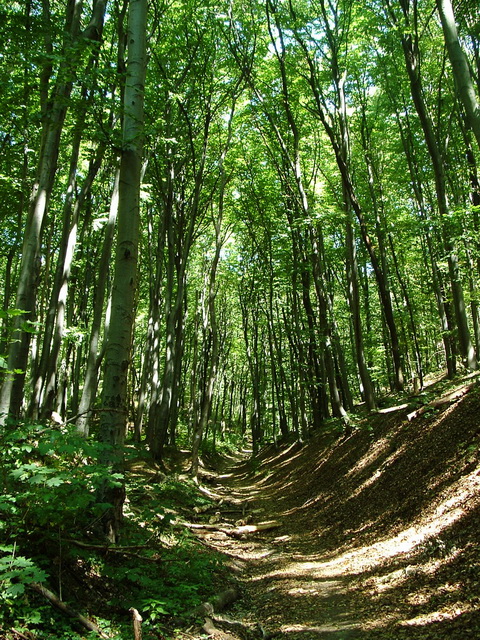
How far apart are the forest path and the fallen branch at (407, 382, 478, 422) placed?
330 cm

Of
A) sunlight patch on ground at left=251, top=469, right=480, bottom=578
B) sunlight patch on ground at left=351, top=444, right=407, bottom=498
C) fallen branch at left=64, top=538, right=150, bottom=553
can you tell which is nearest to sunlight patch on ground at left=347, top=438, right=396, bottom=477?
sunlight patch on ground at left=351, top=444, right=407, bottom=498

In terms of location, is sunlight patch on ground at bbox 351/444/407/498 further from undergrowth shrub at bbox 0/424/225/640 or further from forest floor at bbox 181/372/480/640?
undergrowth shrub at bbox 0/424/225/640

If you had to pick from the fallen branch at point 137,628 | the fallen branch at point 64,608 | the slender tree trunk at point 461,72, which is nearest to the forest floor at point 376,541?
the fallen branch at point 137,628

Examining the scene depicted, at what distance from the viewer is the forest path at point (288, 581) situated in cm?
459

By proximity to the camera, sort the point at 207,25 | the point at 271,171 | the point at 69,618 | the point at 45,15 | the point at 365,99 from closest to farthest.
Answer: the point at 69,618
the point at 45,15
the point at 207,25
the point at 365,99
the point at 271,171

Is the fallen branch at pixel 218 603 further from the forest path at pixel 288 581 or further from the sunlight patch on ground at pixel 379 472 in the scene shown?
the sunlight patch on ground at pixel 379 472

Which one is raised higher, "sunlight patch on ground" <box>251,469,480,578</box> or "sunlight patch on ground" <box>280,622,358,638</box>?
"sunlight patch on ground" <box>251,469,480,578</box>

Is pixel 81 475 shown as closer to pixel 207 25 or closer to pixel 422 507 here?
pixel 422 507

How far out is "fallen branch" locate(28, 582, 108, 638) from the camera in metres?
3.21

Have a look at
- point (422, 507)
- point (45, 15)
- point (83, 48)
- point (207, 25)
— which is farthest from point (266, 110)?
point (422, 507)

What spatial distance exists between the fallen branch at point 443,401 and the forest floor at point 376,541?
0.06 metres

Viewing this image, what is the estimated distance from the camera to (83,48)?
4.84 m

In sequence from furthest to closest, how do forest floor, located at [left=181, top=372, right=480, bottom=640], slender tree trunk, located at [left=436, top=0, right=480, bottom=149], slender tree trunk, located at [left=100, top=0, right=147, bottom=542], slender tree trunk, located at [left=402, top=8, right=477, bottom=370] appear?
slender tree trunk, located at [left=402, top=8, right=477, bottom=370] < slender tree trunk, located at [left=436, top=0, right=480, bottom=149] < slender tree trunk, located at [left=100, top=0, right=147, bottom=542] < forest floor, located at [left=181, top=372, right=480, bottom=640]

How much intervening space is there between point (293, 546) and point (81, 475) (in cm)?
540
